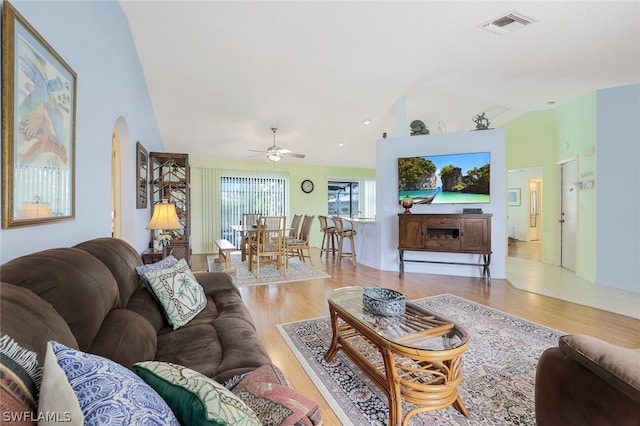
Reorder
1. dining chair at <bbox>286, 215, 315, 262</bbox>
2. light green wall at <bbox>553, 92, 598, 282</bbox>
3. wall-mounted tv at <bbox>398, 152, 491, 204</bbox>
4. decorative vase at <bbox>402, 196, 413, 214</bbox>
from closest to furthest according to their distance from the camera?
light green wall at <bbox>553, 92, 598, 282</bbox> < wall-mounted tv at <bbox>398, 152, 491, 204</bbox> < decorative vase at <bbox>402, 196, 413, 214</bbox> < dining chair at <bbox>286, 215, 315, 262</bbox>

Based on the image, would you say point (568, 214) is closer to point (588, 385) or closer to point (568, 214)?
point (568, 214)

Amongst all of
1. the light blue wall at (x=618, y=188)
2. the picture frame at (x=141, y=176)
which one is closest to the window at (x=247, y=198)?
the picture frame at (x=141, y=176)

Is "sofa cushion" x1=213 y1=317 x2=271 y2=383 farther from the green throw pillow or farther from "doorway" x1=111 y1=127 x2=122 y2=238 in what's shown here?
"doorway" x1=111 y1=127 x2=122 y2=238

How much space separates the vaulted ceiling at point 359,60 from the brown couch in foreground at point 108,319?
2529 mm

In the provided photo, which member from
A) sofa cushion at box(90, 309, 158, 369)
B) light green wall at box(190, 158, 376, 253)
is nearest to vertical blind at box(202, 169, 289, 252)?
light green wall at box(190, 158, 376, 253)

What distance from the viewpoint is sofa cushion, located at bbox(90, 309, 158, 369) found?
3.58 ft

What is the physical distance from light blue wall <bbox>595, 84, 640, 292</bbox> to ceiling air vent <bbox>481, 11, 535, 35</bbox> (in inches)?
101

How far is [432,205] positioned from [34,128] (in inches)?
185

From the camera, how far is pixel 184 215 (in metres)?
4.60

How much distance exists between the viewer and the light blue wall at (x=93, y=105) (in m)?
1.38

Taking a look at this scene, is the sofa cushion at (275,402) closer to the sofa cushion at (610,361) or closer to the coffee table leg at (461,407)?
the sofa cushion at (610,361)

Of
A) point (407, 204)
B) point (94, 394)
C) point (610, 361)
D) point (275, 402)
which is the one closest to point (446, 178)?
point (407, 204)

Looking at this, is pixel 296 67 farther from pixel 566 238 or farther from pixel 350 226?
pixel 566 238

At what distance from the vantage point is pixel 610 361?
919 millimetres
